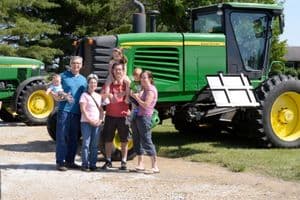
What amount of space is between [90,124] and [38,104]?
8.23m

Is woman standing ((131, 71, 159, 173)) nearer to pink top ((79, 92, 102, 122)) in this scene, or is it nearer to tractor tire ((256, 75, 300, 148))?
pink top ((79, 92, 102, 122))

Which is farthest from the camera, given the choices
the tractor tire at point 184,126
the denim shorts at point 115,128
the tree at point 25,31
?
the tree at point 25,31

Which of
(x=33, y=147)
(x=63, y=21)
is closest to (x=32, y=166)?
(x=33, y=147)

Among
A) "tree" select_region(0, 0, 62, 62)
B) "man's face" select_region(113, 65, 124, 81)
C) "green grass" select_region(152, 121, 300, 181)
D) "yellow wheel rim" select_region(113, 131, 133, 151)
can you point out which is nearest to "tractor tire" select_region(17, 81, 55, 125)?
"green grass" select_region(152, 121, 300, 181)

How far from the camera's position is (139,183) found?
8.24 m

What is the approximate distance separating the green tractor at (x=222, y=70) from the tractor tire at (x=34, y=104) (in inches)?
212

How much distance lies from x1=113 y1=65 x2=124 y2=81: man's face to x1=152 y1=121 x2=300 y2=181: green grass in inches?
83.5

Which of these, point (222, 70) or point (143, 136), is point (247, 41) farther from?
point (143, 136)

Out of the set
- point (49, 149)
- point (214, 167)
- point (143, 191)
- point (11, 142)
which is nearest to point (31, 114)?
point (11, 142)

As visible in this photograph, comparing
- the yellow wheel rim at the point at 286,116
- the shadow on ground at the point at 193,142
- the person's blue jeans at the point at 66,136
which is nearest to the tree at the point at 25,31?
the shadow on ground at the point at 193,142

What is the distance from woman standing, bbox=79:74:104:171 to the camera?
9.16 metres

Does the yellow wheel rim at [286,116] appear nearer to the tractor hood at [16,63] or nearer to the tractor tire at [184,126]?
the tractor tire at [184,126]

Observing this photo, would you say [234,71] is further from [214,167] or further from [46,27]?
[46,27]

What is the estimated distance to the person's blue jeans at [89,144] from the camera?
9180mm
